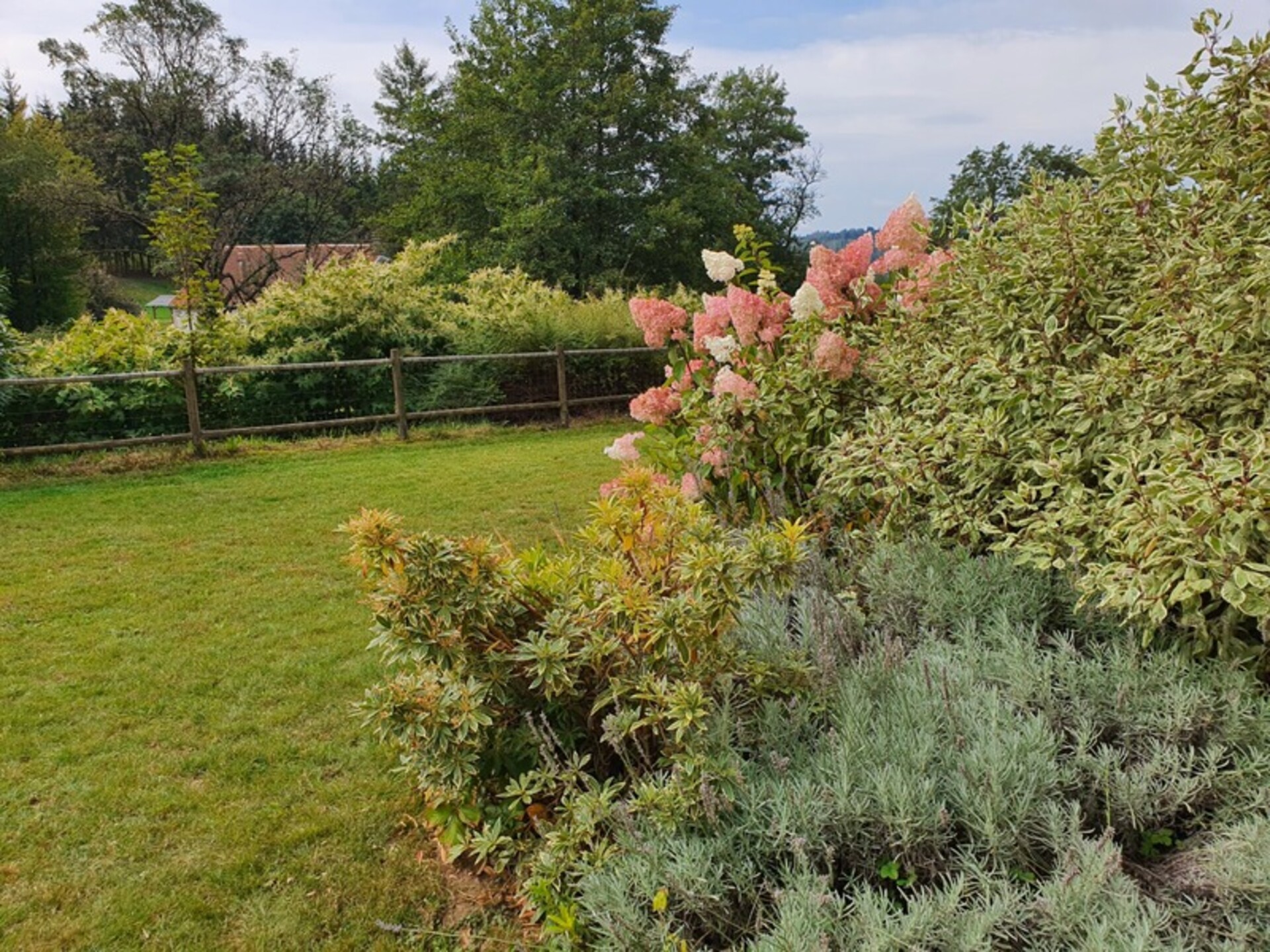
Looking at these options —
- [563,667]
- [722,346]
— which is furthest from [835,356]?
[563,667]

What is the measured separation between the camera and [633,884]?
58.9 inches

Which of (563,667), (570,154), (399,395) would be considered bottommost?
(563,667)

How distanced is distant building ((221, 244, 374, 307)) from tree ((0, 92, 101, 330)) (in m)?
4.48

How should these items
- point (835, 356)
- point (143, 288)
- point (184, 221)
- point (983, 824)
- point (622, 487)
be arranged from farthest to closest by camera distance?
point (143, 288) → point (184, 221) → point (835, 356) → point (622, 487) → point (983, 824)

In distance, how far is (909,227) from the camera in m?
3.32

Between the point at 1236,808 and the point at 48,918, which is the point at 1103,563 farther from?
the point at 48,918

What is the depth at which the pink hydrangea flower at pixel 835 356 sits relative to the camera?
309cm

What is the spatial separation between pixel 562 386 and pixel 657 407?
25.8 ft

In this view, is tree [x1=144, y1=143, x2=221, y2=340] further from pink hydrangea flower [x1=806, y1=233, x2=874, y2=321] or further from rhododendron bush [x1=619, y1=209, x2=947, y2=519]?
pink hydrangea flower [x1=806, y1=233, x2=874, y2=321]

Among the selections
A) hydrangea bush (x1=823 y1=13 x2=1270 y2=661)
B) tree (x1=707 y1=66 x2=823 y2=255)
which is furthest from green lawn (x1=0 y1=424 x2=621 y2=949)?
tree (x1=707 y1=66 x2=823 y2=255)

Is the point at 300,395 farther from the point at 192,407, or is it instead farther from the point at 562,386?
the point at 562,386

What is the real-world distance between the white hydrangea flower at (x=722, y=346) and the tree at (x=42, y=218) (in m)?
26.7

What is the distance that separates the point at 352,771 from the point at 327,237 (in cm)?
3264

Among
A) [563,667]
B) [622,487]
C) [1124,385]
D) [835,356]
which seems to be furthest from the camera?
[835,356]
